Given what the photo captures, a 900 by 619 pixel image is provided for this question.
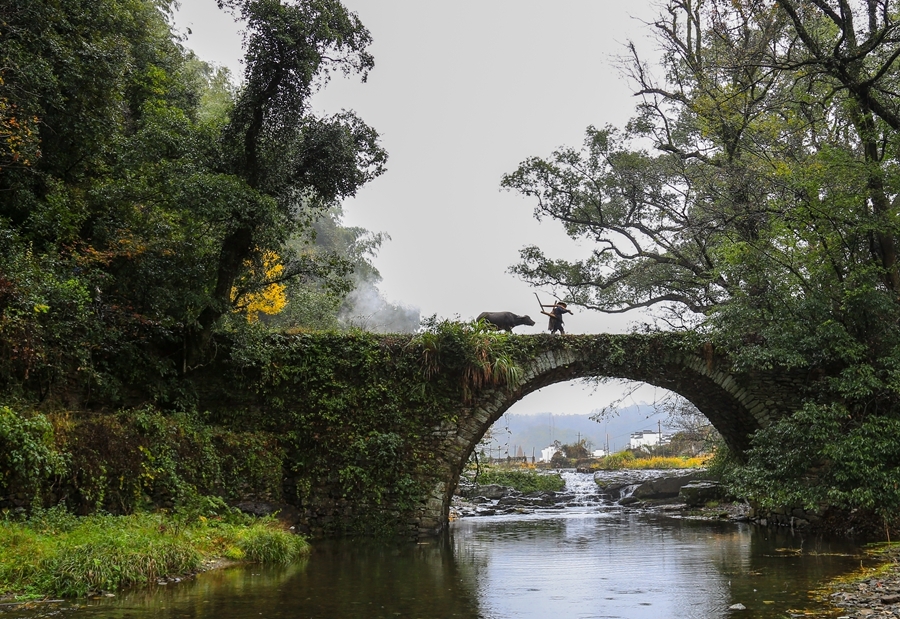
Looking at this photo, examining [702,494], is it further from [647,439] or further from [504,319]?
[647,439]

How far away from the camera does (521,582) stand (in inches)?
289

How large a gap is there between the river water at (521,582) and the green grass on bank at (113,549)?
1.15 feet

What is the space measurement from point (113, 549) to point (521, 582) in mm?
4166

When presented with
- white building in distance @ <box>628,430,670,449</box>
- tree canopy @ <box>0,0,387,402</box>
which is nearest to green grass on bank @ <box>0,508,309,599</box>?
tree canopy @ <box>0,0,387,402</box>

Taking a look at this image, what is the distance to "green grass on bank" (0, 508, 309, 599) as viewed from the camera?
6188 mm

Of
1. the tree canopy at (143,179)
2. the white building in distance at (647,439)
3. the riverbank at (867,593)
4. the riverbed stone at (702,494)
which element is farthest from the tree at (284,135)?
the white building in distance at (647,439)

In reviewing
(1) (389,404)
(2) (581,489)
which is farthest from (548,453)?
(1) (389,404)

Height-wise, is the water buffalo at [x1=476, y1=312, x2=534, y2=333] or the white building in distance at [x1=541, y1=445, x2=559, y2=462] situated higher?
the water buffalo at [x1=476, y1=312, x2=534, y2=333]

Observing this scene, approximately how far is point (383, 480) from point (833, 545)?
7.35 metres

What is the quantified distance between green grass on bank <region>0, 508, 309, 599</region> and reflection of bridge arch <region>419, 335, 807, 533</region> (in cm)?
419

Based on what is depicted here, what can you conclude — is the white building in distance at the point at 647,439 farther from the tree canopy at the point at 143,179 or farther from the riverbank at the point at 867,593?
the riverbank at the point at 867,593

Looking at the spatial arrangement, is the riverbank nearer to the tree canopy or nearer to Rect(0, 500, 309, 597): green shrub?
Rect(0, 500, 309, 597): green shrub

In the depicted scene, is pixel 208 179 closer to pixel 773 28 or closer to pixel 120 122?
pixel 120 122

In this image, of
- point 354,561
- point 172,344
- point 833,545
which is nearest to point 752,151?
point 833,545
